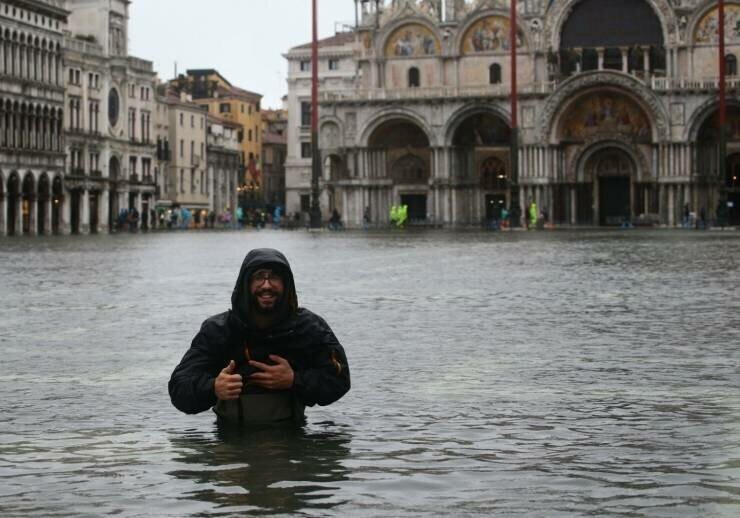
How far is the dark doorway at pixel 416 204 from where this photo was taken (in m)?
101

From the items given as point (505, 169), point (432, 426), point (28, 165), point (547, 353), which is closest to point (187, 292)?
point (547, 353)

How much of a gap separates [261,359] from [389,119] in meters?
90.5

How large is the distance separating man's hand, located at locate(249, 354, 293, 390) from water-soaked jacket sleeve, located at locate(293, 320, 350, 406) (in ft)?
0.40

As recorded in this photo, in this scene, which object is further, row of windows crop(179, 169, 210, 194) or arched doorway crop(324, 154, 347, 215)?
row of windows crop(179, 169, 210, 194)

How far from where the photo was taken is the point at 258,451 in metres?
8.81

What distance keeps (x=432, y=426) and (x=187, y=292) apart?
14501 mm

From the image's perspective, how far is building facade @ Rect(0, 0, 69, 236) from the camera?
87.8m

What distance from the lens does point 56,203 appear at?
314ft

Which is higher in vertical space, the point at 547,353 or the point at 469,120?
the point at 469,120

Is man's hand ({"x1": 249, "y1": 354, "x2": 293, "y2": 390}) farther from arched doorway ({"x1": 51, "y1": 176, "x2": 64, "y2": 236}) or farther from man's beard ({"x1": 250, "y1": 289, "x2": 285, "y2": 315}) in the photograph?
arched doorway ({"x1": 51, "y1": 176, "x2": 64, "y2": 236})

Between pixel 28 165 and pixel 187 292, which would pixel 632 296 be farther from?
pixel 28 165

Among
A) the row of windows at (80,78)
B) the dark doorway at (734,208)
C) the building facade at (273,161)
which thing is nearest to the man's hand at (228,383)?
the dark doorway at (734,208)

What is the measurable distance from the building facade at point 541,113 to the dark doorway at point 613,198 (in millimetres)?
59

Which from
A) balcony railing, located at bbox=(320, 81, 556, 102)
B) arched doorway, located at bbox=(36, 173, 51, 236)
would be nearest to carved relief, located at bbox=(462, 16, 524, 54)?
balcony railing, located at bbox=(320, 81, 556, 102)
